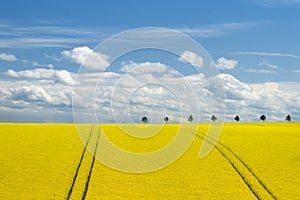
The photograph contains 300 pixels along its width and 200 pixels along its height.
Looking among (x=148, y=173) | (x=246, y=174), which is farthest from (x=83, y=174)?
(x=246, y=174)

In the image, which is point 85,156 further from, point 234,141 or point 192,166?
point 234,141

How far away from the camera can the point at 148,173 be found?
26.6 m

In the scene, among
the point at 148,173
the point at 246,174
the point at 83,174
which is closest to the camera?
the point at 83,174

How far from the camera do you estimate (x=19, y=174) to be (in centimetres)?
2580

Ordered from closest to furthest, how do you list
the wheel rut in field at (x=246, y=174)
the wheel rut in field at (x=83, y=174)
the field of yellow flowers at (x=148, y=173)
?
the wheel rut in field at (x=83, y=174), the field of yellow flowers at (x=148, y=173), the wheel rut in field at (x=246, y=174)

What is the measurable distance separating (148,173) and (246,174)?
5644mm

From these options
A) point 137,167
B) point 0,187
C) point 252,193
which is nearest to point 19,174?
point 0,187

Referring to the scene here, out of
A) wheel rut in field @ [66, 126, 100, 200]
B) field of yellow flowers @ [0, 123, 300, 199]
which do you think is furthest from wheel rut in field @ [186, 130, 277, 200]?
wheel rut in field @ [66, 126, 100, 200]

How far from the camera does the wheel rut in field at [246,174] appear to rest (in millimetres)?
23562

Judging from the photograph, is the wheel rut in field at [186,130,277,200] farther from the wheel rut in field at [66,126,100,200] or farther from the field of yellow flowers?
the wheel rut in field at [66,126,100,200]

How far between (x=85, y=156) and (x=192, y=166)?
6922mm

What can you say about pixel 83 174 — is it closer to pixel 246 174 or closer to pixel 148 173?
pixel 148 173

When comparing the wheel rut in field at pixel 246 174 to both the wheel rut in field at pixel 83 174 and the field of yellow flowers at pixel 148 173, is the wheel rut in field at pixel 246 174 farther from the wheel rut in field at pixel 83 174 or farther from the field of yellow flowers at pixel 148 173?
the wheel rut in field at pixel 83 174

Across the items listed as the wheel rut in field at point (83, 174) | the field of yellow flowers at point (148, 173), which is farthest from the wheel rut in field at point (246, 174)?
the wheel rut in field at point (83, 174)
